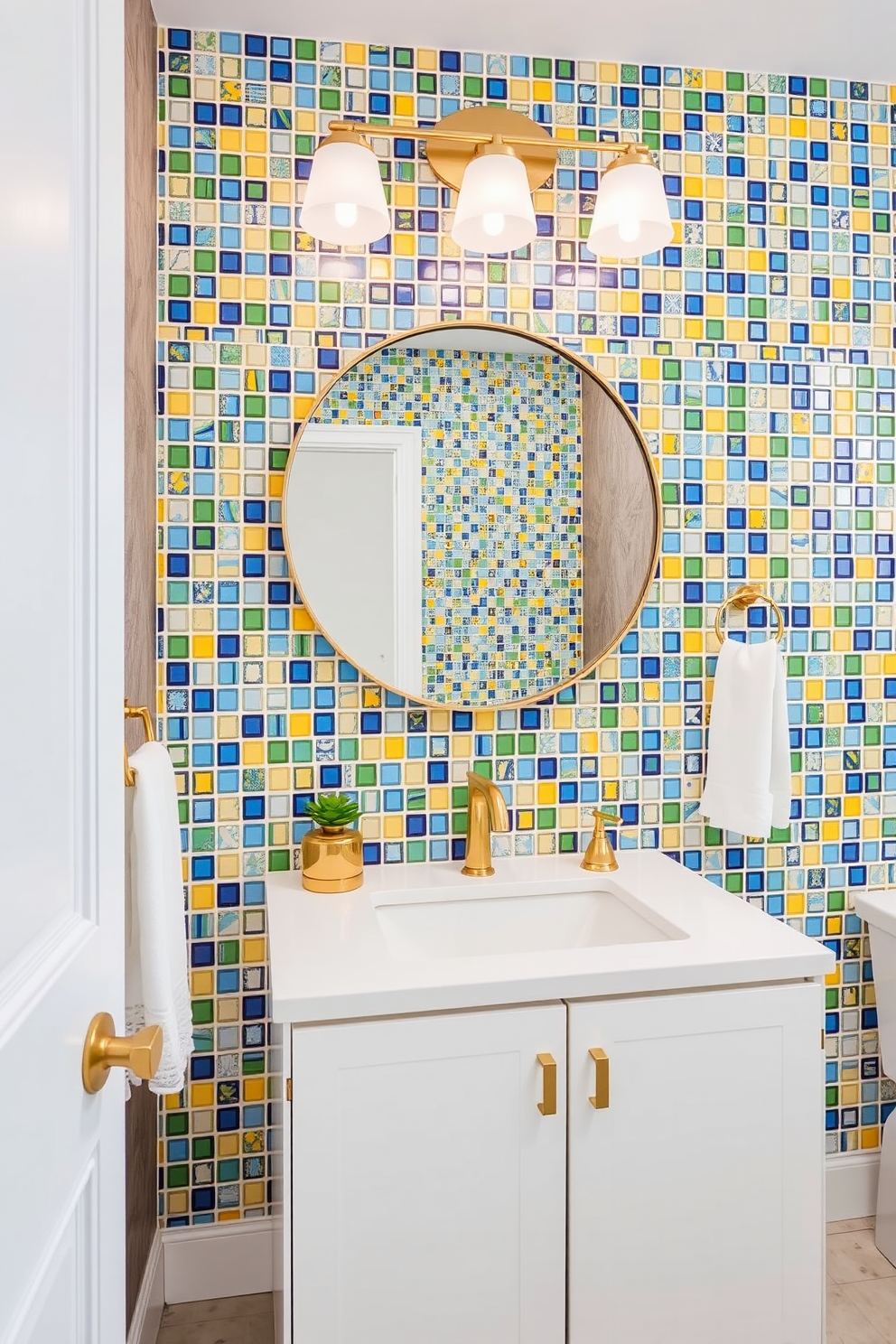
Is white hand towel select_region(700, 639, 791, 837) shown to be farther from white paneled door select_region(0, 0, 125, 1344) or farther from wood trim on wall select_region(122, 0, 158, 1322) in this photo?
white paneled door select_region(0, 0, 125, 1344)

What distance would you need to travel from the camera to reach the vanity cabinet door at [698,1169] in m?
1.37

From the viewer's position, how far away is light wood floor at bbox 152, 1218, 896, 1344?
174 centimetres

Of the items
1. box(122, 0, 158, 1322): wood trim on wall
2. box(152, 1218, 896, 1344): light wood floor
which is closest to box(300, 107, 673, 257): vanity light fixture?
box(122, 0, 158, 1322): wood trim on wall

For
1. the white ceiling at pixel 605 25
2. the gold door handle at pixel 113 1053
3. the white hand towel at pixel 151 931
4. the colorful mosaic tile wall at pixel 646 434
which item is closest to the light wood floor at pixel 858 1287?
the colorful mosaic tile wall at pixel 646 434

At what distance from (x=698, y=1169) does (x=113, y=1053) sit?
1009mm

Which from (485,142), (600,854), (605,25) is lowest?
(600,854)

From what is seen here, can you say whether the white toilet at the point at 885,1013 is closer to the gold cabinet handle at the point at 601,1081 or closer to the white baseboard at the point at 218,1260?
the gold cabinet handle at the point at 601,1081

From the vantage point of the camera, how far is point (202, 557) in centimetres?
181

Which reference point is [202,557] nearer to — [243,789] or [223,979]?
[243,789]

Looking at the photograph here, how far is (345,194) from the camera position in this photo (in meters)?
1.64

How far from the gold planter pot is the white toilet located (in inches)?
43.5

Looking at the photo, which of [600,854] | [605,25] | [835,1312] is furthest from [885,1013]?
[605,25]

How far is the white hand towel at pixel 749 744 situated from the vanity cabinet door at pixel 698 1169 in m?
0.48

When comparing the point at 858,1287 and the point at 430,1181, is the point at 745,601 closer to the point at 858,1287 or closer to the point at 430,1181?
the point at 430,1181
